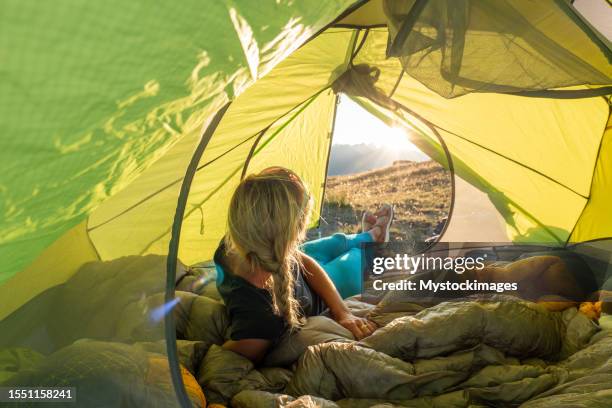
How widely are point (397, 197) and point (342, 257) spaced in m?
0.40

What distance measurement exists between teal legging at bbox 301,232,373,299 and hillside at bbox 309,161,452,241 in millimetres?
137

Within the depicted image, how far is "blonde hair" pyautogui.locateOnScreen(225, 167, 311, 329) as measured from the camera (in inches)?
57.7

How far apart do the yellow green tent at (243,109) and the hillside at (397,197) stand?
86mm

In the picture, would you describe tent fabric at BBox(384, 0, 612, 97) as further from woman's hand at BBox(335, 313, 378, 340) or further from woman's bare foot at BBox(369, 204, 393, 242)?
woman's bare foot at BBox(369, 204, 393, 242)

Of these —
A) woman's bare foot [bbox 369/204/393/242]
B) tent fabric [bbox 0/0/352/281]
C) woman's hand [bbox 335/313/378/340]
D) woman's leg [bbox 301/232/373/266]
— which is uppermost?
tent fabric [bbox 0/0/352/281]

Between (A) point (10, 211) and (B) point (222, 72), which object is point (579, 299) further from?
(A) point (10, 211)

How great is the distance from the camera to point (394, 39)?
4.75 ft

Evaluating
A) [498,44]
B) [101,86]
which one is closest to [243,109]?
[498,44]

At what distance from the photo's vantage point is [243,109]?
78.6 inches

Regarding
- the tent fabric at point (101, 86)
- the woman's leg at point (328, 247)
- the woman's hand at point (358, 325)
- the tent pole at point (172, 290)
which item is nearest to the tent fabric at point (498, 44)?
the tent fabric at point (101, 86)

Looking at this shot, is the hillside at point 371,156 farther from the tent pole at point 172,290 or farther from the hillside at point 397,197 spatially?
the tent pole at point 172,290

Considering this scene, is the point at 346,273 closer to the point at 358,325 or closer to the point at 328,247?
the point at 328,247

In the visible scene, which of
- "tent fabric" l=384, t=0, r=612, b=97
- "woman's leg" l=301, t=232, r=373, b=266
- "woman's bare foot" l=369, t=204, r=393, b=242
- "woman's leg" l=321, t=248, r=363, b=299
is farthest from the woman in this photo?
"woman's bare foot" l=369, t=204, r=393, b=242

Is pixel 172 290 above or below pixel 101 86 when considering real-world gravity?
below
